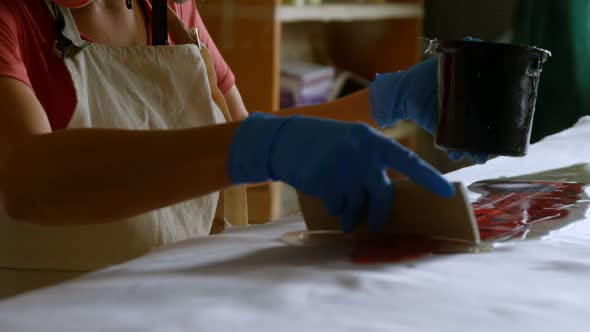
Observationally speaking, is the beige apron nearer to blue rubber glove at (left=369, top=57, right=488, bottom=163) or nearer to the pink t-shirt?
the pink t-shirt

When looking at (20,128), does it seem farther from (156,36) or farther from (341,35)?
(341,35)

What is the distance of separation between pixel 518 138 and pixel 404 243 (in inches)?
Answer: 10.8

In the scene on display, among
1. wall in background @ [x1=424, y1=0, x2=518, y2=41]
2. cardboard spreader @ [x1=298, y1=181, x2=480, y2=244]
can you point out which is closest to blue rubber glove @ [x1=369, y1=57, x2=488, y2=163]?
cardboard spreader @ [x1=298, y1=181, x2=480, y2=244]

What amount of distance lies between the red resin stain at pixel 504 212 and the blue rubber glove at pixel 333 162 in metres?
0.03

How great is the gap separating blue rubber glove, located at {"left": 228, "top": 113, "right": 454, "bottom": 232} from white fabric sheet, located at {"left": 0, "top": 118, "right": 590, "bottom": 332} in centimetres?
6

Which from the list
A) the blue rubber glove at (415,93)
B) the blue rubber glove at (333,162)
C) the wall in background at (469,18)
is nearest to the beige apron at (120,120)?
the blue rubber glove at (415,93)

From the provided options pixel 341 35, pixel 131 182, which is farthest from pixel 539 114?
pixel 131 182

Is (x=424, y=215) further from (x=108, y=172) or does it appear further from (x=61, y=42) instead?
(x=61, y=42)

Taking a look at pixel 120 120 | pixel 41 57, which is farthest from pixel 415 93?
pixel 41 57

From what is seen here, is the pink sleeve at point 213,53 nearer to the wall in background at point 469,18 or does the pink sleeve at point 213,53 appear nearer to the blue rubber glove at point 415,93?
the blue rubber glove at point 415,93

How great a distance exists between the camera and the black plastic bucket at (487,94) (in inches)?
38.2

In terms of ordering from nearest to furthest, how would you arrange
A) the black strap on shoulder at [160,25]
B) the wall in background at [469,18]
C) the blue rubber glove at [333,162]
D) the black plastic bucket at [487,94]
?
the blue rubber glove at [333,162] < the black plastic bucket at [487,94] < the black strap on shoulder at [160,25] < the wall in background at [469,18]

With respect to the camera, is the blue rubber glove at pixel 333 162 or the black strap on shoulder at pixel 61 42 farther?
the black strap on shoulder at pixel 61 42

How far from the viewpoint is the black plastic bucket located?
0.97m
